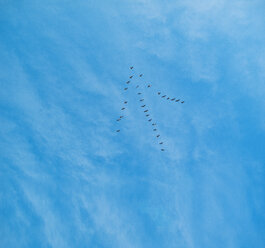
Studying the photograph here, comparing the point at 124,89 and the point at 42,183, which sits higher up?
the point at 124,89

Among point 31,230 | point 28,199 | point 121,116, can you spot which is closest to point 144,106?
point 121,116

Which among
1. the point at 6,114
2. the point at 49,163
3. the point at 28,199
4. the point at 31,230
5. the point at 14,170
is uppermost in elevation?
the point at 6,114

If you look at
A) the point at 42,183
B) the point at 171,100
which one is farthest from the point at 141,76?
the point at 42,183

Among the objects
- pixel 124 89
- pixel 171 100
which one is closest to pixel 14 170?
pixel 124 89

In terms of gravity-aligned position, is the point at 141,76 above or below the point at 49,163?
above

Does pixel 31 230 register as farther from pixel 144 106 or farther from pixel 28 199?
pixel 144 106

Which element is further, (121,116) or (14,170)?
(121,116)

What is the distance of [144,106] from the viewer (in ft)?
92.3

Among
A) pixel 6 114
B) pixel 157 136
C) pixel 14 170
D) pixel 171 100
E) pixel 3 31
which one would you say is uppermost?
pixel 171 100

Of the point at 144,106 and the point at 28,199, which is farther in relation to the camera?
the point at 144,106

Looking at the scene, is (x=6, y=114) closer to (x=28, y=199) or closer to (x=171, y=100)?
(x=28, y=199)

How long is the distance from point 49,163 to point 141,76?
1495 centimetres

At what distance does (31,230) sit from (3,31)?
2252 cm

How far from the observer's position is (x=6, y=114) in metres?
26.5
